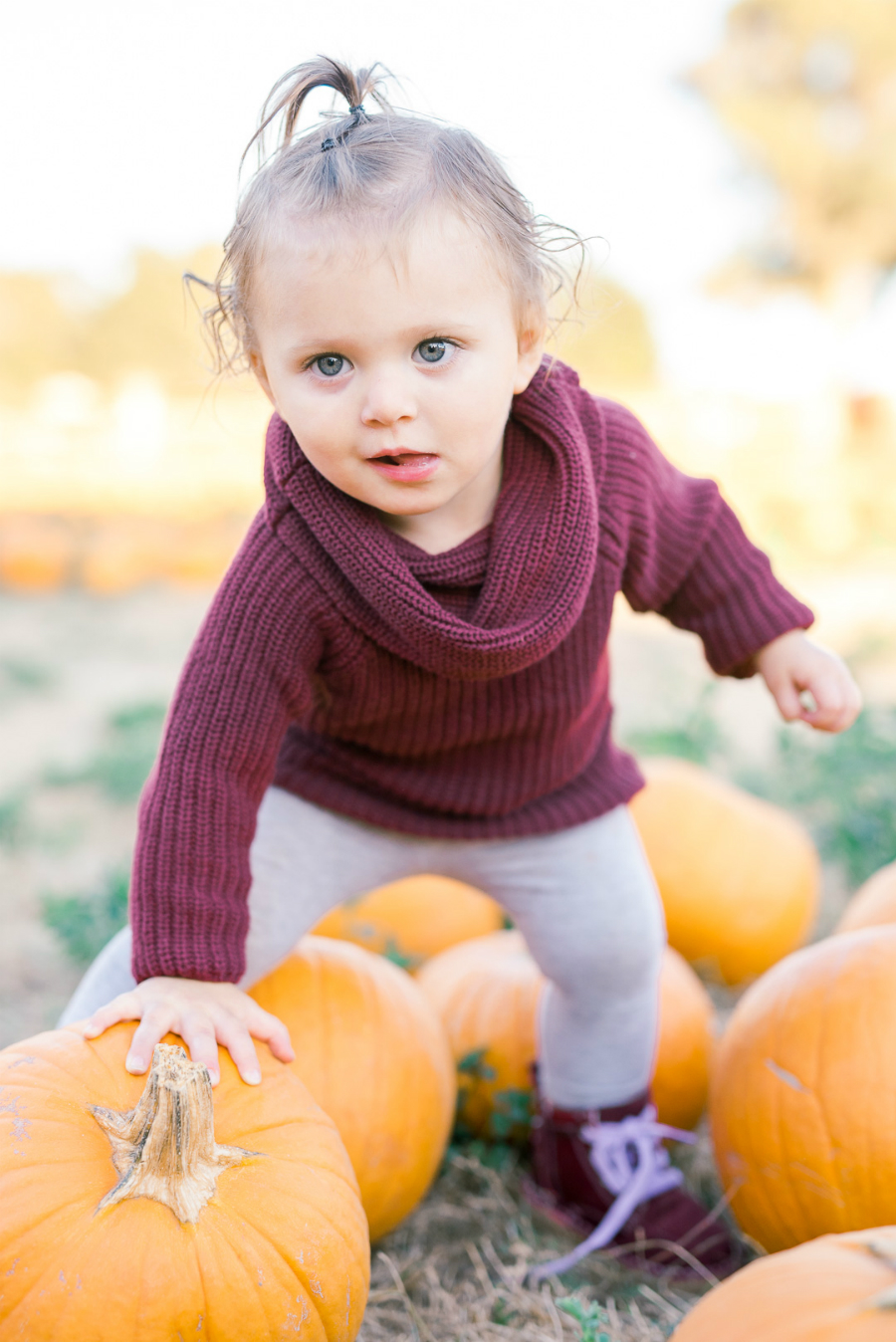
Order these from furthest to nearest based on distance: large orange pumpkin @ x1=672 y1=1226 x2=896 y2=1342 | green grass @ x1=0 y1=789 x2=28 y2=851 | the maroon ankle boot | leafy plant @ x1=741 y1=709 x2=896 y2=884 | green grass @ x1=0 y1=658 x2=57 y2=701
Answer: green grass @ x1=0 y1=658 x2=57 y2=701, green grass @ x1=0 y1=789 x2=28 y2=851, leafy plant @ x1=741 y1=709 x2=896 y2=884, the maroon ankle boot, large orange pumpkin @ x1=672 y1=1226 x2=896 y2=1342

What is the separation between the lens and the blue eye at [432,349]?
1444mm

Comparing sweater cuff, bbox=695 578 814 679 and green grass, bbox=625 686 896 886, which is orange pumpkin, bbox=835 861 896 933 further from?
green grass, bbox=625 686 896 886

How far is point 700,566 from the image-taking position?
1.93 meters

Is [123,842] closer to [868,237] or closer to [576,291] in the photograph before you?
[576,291]

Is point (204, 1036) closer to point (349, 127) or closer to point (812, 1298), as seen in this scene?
point (812, 1298)

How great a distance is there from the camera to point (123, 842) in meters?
3.52

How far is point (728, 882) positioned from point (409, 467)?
162 centimetres

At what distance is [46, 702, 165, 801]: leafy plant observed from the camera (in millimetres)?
3840

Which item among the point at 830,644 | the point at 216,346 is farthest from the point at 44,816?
the point at 830,644

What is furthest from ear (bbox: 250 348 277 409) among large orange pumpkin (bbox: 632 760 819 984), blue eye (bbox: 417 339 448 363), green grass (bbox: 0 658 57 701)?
green grass (bbox: 0 658 57 701)

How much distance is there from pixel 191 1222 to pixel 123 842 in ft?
7.81

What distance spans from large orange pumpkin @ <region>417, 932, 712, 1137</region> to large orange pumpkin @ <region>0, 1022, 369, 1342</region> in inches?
26.9

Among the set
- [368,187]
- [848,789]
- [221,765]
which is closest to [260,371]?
[368,187]

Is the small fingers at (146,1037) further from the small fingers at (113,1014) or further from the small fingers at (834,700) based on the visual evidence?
the small fingers at (834,700)
